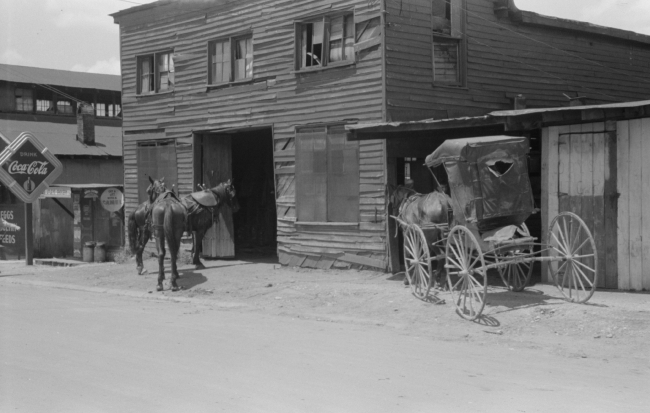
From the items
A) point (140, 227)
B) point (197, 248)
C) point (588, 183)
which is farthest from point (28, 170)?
point (588, 183)

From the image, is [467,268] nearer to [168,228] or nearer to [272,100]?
[168,228]

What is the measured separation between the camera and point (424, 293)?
14008 millimetres

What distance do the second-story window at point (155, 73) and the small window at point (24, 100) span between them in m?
21.3

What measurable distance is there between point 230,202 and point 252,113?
8.52 feet

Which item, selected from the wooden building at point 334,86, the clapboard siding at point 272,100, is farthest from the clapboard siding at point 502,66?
the clapboard siding at point 272,100

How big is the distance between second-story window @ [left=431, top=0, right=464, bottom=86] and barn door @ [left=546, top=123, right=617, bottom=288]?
5.28 metres

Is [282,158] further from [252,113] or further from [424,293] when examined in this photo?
[424,293]

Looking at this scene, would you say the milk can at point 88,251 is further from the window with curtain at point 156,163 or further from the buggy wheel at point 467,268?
the buggy wheel at point 467,268

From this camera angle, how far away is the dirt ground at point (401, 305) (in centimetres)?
1077

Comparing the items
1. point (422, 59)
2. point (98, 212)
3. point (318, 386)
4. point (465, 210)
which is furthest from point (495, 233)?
point (98, 212)

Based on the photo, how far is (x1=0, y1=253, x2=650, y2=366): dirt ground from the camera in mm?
10773

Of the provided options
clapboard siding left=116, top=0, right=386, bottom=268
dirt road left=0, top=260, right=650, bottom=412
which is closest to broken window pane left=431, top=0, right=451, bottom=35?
clapboard siding left=116, top=0, right=386, bottom=268

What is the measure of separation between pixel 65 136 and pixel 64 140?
37.2 inches

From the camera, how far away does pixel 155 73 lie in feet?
80.4
